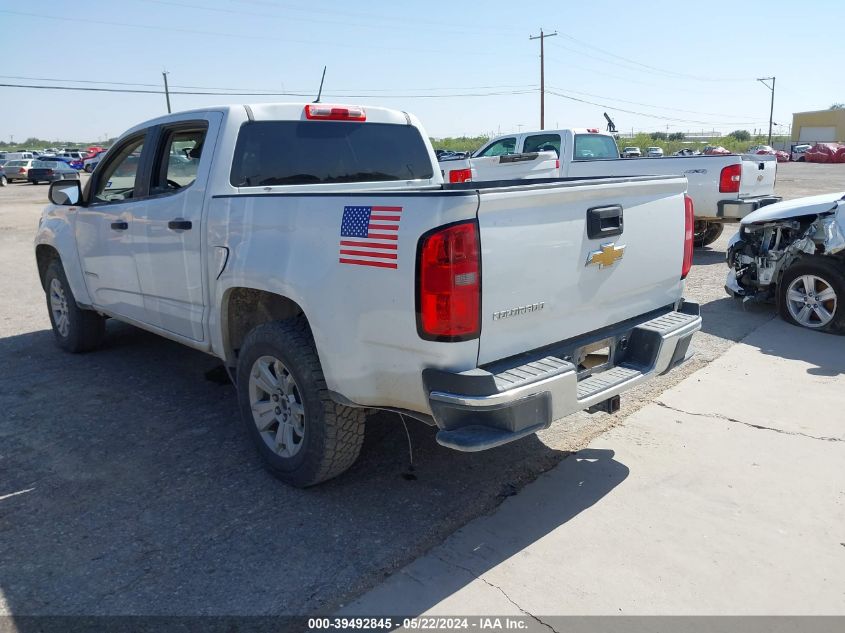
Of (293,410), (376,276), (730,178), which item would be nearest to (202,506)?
(293,410)

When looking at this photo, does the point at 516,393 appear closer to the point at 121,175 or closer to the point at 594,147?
the point at 121,175

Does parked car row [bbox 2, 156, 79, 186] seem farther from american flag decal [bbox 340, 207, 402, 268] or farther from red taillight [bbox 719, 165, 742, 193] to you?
american flag decal [bbox 340, 207, 402, 268]

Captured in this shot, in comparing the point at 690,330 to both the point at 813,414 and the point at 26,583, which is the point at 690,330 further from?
the point at 26,583

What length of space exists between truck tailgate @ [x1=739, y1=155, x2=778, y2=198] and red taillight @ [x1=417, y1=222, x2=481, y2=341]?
9.18 m

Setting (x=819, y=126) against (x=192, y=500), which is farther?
(x=819, y=126)

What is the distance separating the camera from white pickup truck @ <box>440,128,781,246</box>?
1058 centimetres

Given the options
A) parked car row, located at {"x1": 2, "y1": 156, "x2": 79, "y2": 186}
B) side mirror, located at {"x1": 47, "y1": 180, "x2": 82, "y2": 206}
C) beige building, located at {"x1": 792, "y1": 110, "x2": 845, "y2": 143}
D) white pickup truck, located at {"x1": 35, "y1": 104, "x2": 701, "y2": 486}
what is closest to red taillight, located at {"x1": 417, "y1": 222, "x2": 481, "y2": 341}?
white pickup truck, located at {"x1": 35, "y1": 104, "x2": 701, "y2": 486}

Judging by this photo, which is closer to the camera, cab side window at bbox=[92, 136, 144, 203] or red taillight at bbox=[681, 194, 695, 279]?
red taillight at bbox=[681, 194, 695, 279]

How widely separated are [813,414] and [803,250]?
Answer: 8.63ft

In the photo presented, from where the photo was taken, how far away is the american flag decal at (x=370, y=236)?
116 inches

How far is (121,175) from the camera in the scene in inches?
211

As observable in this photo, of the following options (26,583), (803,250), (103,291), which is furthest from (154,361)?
(803,250)

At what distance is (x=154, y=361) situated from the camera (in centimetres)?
613

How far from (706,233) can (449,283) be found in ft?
34.2
